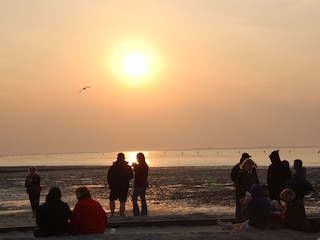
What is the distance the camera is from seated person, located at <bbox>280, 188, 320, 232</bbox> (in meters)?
11.8

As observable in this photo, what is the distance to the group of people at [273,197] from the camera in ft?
39.0

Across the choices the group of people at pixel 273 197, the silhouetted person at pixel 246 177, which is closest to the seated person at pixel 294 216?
the group of people at pixel 273 197

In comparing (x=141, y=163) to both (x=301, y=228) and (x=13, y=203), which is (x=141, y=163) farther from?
(x=13, y=203)

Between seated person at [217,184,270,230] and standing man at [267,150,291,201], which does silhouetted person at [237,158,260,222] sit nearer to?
standing man at [267,150,291,201]

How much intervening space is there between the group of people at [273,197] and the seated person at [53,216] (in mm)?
3449

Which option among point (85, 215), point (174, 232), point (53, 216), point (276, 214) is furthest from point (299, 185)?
point (53, 216)

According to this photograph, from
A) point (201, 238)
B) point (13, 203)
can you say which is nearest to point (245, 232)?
point (201, 238)

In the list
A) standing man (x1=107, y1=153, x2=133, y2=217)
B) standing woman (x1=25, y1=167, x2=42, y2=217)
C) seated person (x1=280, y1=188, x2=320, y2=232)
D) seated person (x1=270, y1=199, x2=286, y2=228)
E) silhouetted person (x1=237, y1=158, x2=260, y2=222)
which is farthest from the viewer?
standing woman (x1=25, y1=167, x2=42, y2=217)

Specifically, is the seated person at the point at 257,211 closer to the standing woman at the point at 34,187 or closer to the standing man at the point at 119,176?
the standing man at the point at 119,176

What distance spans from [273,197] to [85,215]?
18.2 feet

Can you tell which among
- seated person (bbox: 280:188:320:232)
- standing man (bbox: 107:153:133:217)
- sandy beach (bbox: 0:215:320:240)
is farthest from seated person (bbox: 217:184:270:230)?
standing man (bbox: 107:153:133:217)

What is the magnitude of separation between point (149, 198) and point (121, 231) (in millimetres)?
16236

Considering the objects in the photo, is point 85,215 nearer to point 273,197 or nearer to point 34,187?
point 273,197

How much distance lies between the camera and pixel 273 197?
14.7 m
